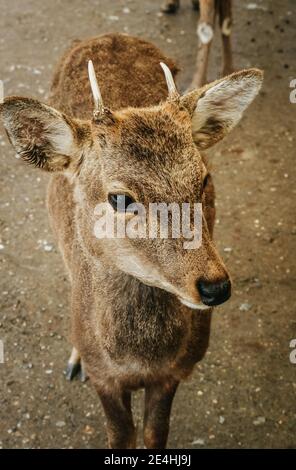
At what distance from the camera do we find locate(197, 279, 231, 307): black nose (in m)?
2.45

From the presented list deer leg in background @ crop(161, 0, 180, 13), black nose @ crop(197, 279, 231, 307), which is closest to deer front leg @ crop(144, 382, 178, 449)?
black nose @ crop(197, 279, 231, 307)

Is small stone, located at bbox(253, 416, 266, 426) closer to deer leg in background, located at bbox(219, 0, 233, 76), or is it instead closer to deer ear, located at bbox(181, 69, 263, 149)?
deer ear, located at bbox(181, 69, 263, 149)

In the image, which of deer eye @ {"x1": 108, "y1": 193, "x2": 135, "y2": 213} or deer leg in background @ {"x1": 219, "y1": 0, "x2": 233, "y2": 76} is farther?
deer leg in background @ {"x1": 219, "y1": 0, "x2": 233, "y2": 76}

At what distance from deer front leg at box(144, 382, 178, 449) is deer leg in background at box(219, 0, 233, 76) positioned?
4356mm

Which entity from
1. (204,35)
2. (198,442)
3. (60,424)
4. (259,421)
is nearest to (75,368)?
(60,424)

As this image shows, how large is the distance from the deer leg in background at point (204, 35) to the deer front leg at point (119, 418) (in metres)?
4.00

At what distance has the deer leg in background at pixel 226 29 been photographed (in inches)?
255

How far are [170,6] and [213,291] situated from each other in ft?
20.4

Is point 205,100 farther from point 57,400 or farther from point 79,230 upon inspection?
point 57,400

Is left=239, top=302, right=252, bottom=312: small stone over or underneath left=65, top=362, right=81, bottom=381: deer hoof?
over

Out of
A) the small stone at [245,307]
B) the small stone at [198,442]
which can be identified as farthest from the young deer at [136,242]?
the small stone at [245,307]

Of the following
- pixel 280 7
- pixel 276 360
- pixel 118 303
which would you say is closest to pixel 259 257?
pixel 276 360

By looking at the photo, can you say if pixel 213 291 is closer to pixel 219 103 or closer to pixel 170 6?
pixel 219 103

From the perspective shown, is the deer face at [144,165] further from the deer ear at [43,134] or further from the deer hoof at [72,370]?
the deer hoof at [72,370]
